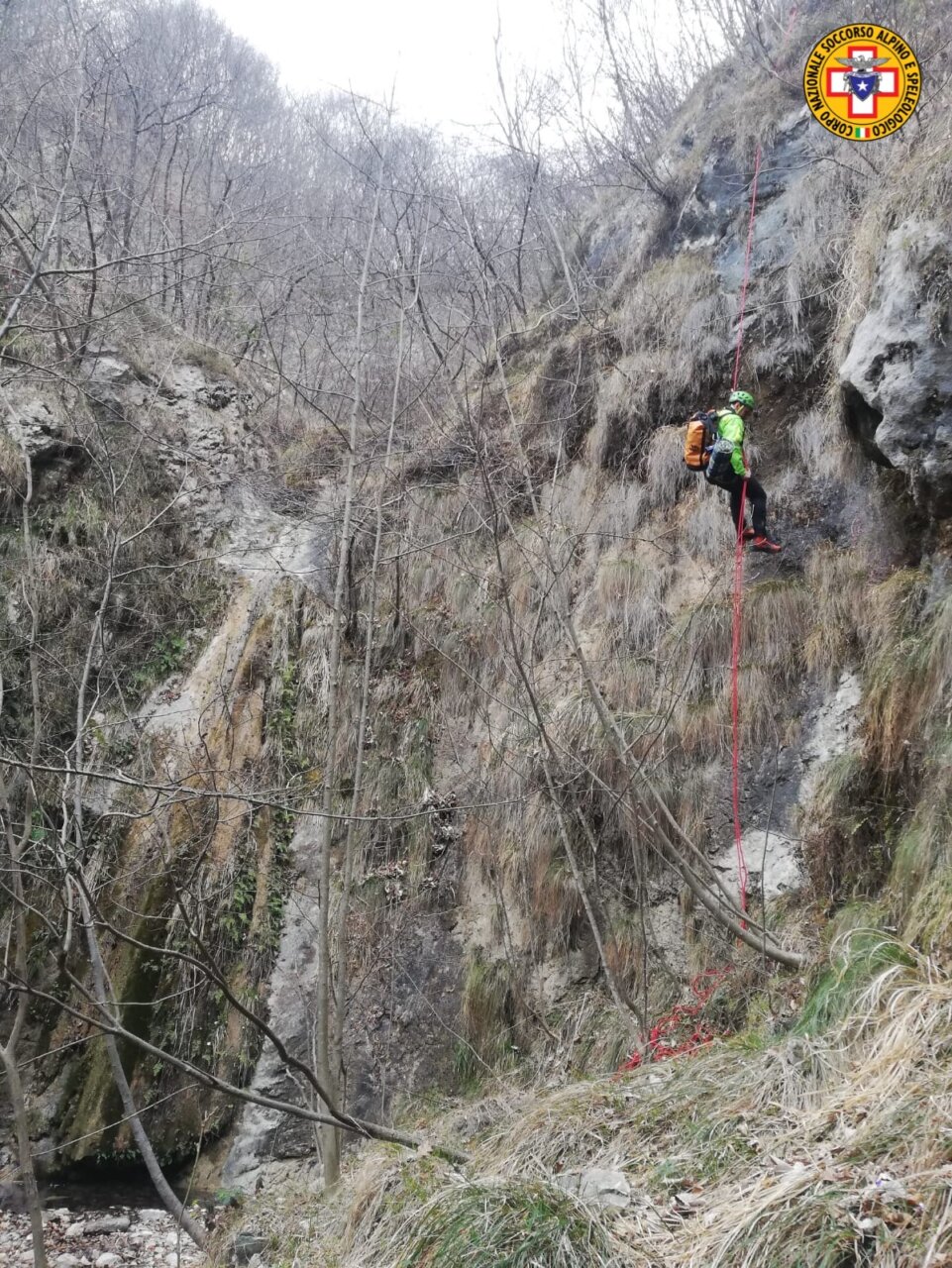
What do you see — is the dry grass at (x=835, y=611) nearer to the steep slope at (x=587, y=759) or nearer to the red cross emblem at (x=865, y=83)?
the steep slope at (x=587, y=759)

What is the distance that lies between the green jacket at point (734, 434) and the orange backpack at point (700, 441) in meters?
0.12

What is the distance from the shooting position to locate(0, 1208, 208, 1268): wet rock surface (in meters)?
4.97

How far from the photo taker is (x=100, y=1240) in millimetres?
5199

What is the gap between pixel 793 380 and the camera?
22.0ft

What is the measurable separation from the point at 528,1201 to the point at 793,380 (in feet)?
19.7

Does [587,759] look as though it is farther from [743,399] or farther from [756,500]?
[743,399]

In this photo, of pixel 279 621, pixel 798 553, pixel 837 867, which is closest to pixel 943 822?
pixel 837 867

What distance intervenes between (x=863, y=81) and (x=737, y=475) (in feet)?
11.0

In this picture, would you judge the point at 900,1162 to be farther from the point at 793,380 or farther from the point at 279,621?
the point at 279,621

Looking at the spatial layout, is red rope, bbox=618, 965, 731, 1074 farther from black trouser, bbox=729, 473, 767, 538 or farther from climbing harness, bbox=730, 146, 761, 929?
black trouser, bbox=729, 473, 767, 538

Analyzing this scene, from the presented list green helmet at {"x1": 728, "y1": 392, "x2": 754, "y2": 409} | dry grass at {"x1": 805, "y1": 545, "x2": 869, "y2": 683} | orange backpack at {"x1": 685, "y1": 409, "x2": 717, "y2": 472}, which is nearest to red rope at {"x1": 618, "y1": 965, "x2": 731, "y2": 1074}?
dry grass at {"x1": 805, "y1": 545, "x2": 869, "y2": 683}

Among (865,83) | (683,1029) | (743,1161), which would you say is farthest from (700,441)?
(743,1161)

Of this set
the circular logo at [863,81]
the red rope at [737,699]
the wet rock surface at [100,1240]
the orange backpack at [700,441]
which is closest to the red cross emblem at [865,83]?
the circular logo at [863,81]

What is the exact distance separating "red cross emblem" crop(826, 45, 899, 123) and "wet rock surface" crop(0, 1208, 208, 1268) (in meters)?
8.83
